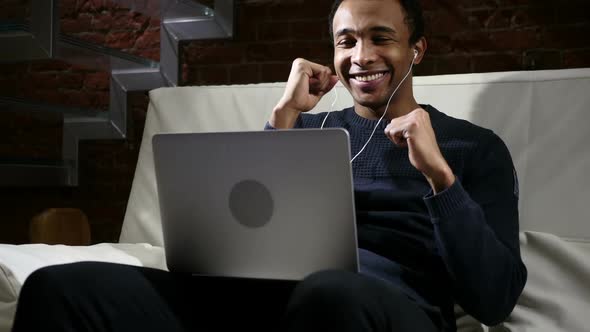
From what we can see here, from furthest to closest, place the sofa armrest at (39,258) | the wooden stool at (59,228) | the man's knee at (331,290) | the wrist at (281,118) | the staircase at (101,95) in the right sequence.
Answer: the staircase at (101,95) → the wooden stool at (59,228) → the wrist at (281,118) → the sofa armrest at (39,258) → the man's knee at (331,290)

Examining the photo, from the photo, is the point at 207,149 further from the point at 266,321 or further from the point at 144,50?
the point at 144,50

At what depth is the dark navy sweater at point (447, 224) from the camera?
4.20 feet

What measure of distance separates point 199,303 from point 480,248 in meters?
0.47

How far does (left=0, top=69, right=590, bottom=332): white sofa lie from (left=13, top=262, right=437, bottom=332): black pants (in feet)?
0.96

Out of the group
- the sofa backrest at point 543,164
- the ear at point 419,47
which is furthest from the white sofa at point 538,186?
the ear at point 419,47

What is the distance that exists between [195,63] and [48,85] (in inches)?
26.5

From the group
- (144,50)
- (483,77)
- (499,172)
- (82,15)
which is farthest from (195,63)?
(499,172)

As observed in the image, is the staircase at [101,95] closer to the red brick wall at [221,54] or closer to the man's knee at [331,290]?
the red brick wall at [221,54]

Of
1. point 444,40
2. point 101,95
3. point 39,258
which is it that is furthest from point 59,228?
point 444,40

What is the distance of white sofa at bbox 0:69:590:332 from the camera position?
5.12 feet

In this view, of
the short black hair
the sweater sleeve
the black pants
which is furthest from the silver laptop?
the short black hair

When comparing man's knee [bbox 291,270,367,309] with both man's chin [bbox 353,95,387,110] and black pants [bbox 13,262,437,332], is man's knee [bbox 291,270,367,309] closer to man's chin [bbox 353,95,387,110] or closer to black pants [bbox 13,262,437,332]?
black pants [bbox 13,262,437,332]

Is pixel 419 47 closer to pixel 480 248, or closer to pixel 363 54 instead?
pixel 363 54

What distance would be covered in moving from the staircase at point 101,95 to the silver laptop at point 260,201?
148 centimetres
